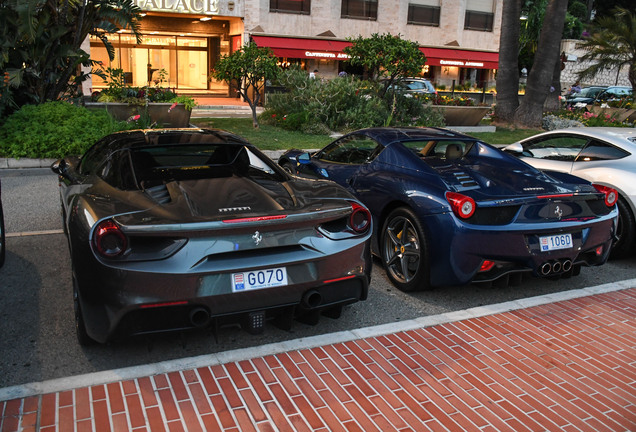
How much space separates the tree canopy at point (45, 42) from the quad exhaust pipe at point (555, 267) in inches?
398

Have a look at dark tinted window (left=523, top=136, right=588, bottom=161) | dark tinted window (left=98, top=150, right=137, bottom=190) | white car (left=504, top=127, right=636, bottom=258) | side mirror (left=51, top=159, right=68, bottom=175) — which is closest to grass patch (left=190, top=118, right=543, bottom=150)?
dark tinted window (left=523, top=136, right=588, bottom=161)

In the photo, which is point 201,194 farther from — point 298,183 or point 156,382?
point 156,382

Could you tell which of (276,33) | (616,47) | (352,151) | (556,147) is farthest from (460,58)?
(352,151)

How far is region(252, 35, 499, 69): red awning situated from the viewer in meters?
28.6

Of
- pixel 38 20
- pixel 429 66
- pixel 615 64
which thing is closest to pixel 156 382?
pixel 38 20

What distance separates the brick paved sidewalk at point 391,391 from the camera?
3154 mm

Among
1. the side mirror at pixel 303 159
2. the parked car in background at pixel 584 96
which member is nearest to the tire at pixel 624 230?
the side mirror at pixel 303 159

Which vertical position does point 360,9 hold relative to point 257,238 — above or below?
above

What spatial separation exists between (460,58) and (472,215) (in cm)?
3176

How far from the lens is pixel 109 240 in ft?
11.3

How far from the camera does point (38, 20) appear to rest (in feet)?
38.2

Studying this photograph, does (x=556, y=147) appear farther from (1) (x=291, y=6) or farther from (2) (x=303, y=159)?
(1) (x=291, y=6)

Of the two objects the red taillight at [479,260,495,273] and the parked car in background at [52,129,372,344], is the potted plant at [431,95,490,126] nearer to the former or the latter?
the red taillight at [479,260,495,273]

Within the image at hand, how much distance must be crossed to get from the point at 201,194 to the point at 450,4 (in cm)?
3347
